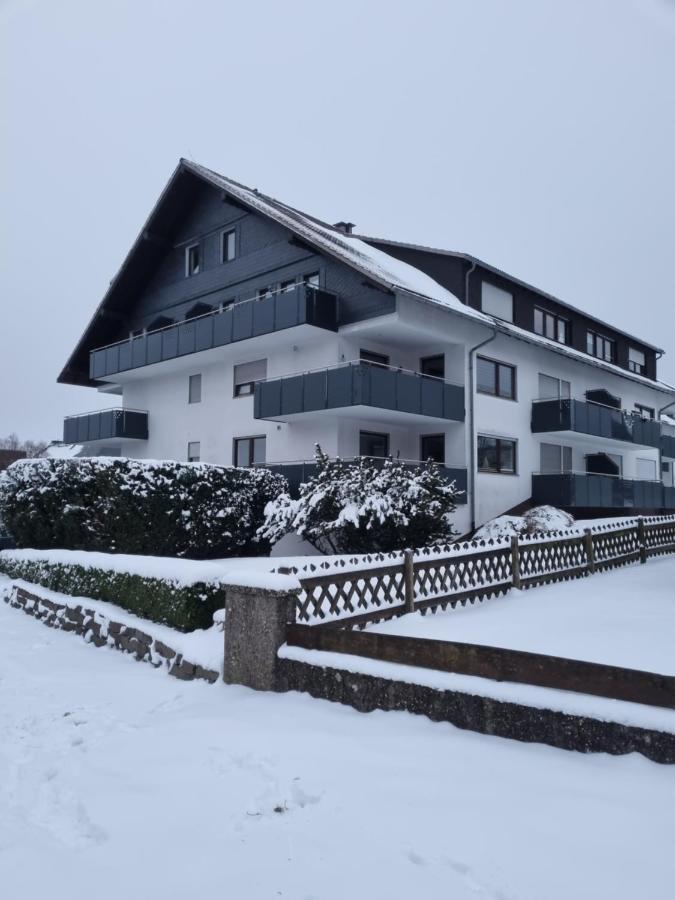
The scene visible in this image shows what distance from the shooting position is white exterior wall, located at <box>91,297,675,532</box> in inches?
845

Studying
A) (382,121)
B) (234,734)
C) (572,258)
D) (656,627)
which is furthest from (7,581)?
(572,258)

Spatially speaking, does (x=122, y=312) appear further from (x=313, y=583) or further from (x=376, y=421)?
(x=313, y=583)

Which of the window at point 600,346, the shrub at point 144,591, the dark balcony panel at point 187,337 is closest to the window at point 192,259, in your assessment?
the dark balcony panel at point 187,337

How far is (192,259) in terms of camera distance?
28.3m

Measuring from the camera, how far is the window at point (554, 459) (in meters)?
25.8

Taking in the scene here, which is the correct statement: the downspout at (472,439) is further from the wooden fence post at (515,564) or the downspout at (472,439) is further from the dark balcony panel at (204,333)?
the wooden fence post at (515,564)

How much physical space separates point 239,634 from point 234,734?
1.41m

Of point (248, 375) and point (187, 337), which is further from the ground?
point (187, 337)

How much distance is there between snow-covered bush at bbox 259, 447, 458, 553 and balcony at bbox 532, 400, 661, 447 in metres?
9.78

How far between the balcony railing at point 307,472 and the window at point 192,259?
1042 cm

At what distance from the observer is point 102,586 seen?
10758 millimetres

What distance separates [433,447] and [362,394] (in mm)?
4511

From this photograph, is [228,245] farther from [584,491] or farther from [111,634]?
[111,634]

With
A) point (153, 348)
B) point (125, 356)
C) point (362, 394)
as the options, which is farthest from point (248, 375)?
point (362, 394)
